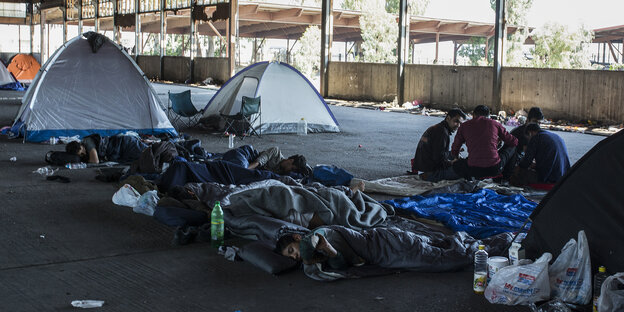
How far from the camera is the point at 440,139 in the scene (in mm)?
8398

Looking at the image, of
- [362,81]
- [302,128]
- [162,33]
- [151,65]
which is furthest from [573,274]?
[151,65]

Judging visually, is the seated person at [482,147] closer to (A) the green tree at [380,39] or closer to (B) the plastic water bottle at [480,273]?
(B) the plastic water bottle at [480,273]

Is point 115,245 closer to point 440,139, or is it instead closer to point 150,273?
point 150,273

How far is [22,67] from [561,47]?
77.7ft

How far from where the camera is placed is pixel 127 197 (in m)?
6.69

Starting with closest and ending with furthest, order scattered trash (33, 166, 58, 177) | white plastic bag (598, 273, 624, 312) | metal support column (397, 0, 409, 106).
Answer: white plastic bag (598, 273, 624, 312) < scattered trash (33, 166, 58, 177) < metal support column (397, 0, 409, 106)

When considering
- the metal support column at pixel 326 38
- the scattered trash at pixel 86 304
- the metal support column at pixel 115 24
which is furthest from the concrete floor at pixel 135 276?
the metal support column at pixel 115 24

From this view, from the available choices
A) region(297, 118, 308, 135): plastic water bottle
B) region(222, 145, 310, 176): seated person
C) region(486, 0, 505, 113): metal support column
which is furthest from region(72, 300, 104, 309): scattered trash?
region(486, 0, 505, 113): metal support column

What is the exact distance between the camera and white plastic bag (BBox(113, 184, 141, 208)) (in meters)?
6.66

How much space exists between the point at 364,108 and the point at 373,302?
16.8 metres

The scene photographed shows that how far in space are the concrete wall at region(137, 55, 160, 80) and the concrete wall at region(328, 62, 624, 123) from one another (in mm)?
11883

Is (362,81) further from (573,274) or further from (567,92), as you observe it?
(573,274)

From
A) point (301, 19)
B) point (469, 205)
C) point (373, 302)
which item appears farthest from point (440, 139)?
point (301, 19)

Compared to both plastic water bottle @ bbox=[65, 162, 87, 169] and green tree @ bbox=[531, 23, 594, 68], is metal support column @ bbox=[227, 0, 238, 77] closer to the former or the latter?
green tree @ bbox=[531, 23, 594, 68]
